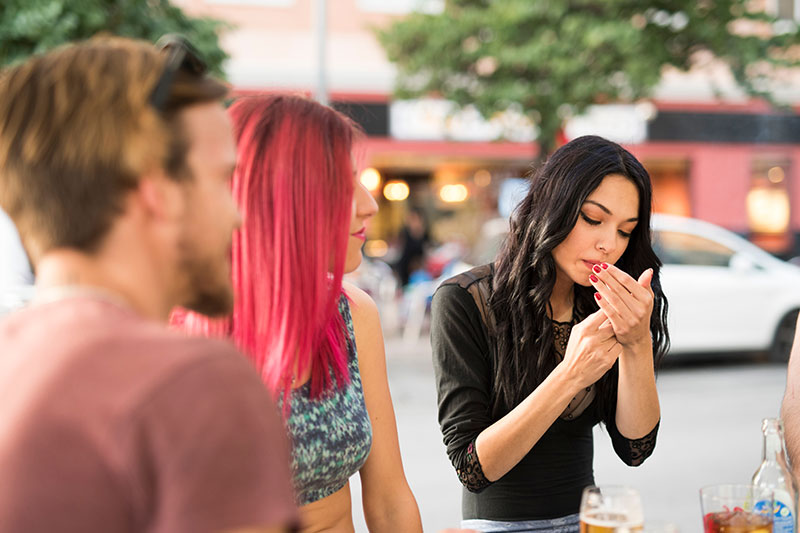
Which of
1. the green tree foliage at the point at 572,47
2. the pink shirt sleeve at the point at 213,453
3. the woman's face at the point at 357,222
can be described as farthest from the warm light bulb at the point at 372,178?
the pink shirt sleeve at the point at 213,453

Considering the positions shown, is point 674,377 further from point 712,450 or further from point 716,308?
point 712,450

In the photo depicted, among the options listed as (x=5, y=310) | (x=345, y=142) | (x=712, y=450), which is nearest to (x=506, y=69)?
(x=712, y=450)

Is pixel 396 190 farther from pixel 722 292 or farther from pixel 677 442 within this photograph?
pixel 677 442

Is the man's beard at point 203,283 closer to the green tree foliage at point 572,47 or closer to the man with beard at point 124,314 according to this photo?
the man with beard at point 124,314

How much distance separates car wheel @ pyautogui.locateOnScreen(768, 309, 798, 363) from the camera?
29.2ft

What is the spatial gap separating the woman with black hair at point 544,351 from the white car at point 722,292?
6.58 meters

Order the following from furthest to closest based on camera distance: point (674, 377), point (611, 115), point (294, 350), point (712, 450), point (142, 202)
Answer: point (611, 115) < point (674, 377) < point (712, 450) < point (294, 350) < point (142, 202)

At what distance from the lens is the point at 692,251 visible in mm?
8766

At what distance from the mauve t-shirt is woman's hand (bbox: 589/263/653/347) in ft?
4.41

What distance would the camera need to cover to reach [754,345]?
895cm

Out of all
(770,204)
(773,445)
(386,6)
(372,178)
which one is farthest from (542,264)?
(770,204)

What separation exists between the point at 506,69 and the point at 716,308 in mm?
4903

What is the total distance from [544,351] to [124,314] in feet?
5.33

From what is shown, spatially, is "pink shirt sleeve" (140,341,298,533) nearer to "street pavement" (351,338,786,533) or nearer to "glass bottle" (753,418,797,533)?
"glass bottle" (753,418,797,533)
